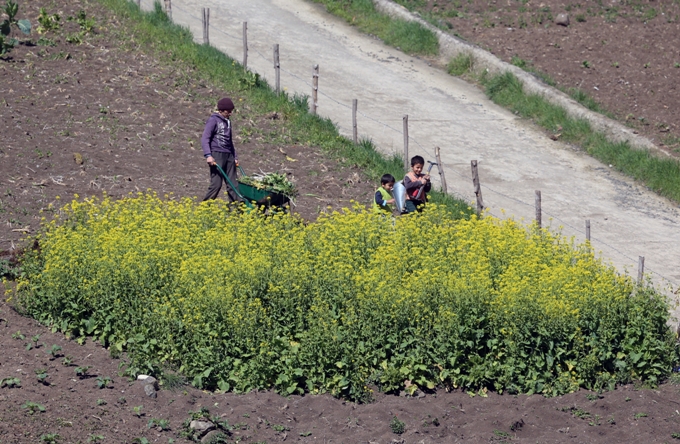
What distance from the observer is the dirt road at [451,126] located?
55.5 ft

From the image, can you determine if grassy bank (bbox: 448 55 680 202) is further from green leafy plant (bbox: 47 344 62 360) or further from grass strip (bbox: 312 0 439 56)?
green leafy plant (bbox: 47 344 62 360)

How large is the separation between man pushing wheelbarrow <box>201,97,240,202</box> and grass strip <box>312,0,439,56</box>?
1092 cm

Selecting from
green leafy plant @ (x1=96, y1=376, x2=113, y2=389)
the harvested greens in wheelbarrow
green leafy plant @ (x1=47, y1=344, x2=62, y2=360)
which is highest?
the harvested greens in wheelbarrow

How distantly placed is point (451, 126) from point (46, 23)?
8561 millimetres

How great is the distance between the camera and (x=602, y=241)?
53.1 feet

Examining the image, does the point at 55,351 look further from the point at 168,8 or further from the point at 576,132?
the point at 168,8

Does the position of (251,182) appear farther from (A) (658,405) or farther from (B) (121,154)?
(A) (658,405)

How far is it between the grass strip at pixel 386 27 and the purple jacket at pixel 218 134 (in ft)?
35.9

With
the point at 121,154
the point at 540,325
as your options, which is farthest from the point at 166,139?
the point at 540,325

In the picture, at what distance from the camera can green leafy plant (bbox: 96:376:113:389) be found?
1018cm

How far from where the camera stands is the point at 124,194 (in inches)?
617

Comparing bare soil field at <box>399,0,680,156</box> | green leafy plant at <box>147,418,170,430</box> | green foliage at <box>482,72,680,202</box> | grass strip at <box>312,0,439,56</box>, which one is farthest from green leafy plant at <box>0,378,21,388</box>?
grass strip at <box>312,0,439,56</box>

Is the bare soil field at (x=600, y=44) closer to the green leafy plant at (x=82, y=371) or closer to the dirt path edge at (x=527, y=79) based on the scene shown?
the dirt path edge at (x=527, y=79)

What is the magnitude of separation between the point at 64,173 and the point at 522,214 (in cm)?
707
